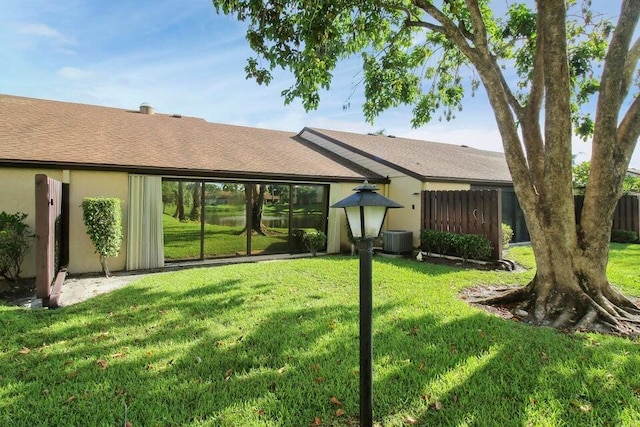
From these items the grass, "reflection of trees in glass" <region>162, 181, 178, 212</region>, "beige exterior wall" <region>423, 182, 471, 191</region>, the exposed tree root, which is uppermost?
"beige exterior wall" <region>423, 182, 471, 191</region>

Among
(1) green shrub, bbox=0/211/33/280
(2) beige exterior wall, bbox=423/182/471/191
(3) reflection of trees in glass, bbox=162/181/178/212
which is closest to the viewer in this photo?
(1) green shrub, bbox=0/211/33/280

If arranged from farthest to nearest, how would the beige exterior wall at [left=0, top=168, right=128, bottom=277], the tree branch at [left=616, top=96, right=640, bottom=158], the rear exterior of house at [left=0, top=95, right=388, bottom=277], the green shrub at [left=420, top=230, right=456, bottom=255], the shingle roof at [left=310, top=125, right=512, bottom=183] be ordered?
the shingle roof at [left=310, top=125, right=512, bottom=183], the green shrub at [left=420, top=230, right=456, bottom=255], the rear exterior of house at [left=0, top=95, right=388, bottom=277], the beige exterior wall at [left=0, top=168, right=128, bottom=277], the tree branch at [left=616, top=96, right=640, bottom=158]

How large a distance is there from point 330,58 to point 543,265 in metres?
5.18

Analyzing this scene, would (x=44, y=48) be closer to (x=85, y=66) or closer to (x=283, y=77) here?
(x=85, y=66)

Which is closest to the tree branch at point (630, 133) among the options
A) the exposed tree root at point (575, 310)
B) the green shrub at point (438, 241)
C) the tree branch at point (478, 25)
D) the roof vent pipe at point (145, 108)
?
the exposed tree root at point (575, 310)

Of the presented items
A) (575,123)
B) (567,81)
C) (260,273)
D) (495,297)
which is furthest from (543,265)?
(260,273)

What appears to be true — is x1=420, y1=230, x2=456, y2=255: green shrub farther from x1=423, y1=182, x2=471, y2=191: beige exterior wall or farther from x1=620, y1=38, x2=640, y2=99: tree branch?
x1=620, y1=38, x2=640, y2=99: tree branch

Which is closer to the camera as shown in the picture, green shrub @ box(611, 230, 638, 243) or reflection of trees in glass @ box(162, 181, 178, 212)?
reflection of trees in glass @ box(162, 181, 178, 212)

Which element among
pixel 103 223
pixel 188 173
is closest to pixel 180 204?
pixel 188 173

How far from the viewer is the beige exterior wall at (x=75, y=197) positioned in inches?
295

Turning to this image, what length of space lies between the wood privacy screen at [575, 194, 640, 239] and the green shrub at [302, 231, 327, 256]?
10867 mm

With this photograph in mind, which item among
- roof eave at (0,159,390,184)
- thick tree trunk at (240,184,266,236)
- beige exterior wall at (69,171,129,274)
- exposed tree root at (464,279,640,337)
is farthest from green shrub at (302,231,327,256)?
exposed tree root at (464,279,640,337)

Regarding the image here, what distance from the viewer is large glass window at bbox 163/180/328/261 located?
9.54m

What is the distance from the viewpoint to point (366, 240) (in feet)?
7.81
